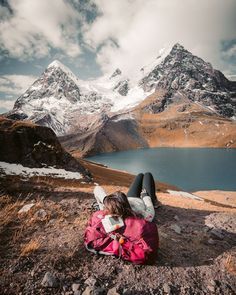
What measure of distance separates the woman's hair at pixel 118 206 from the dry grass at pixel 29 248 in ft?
7.01

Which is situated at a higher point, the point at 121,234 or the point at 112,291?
the point at 121,234

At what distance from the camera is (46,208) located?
943cm

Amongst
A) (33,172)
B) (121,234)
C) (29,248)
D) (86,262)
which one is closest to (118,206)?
(121,234)

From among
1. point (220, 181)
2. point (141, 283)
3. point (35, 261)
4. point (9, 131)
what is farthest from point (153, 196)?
point (220, 181)

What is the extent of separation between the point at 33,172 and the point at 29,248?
33.0 meters

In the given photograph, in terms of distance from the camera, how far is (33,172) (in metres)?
36.9

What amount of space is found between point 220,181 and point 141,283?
105 metres

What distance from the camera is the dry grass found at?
5.91m

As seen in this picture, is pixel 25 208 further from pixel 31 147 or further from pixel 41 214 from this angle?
pixel 31 147

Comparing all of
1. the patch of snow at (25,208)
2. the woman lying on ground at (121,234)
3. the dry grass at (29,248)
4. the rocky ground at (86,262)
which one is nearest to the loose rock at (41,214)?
the rocky ground at (86,262)

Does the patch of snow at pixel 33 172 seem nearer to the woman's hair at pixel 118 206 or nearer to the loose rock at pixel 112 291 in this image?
the woman's hair at pixel 118 206

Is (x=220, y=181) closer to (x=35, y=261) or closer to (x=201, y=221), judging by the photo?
(x=201, y=221)

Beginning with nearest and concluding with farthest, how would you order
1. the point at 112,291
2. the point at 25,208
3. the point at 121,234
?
1. the point at 112,291
2. the point at 121,234
3. the point at 25,208

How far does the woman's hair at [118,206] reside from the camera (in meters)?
6.22
